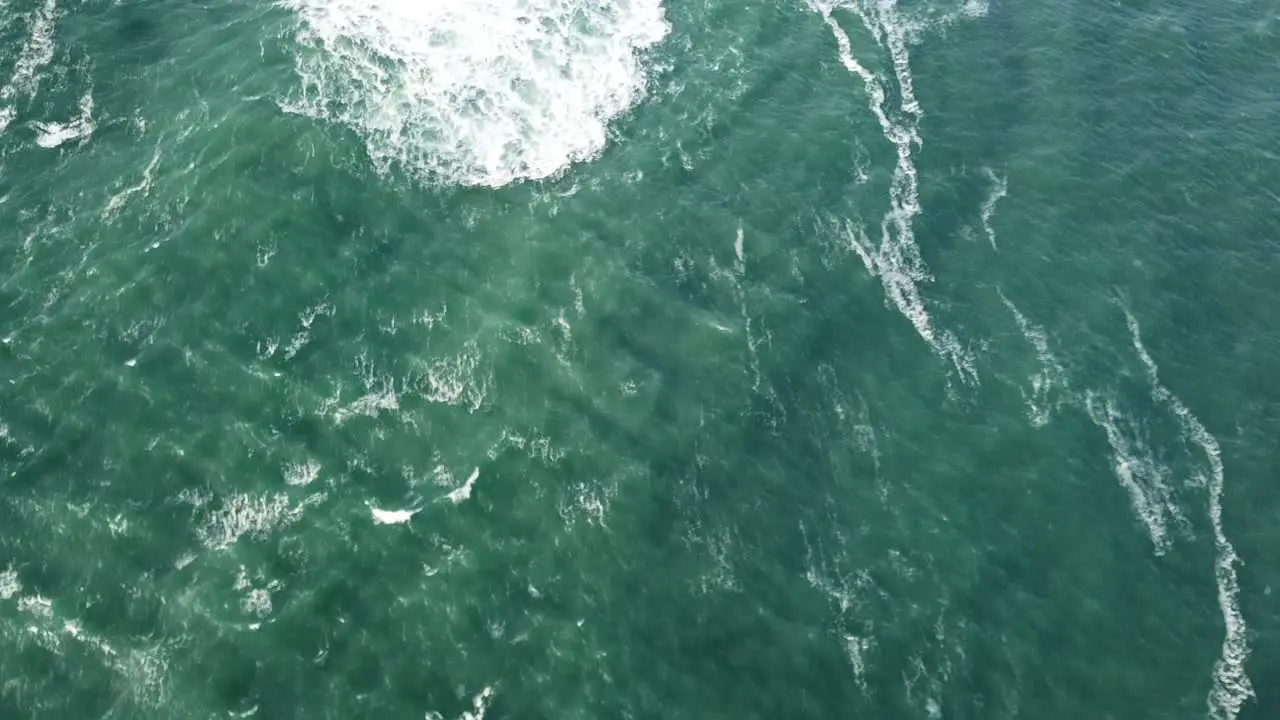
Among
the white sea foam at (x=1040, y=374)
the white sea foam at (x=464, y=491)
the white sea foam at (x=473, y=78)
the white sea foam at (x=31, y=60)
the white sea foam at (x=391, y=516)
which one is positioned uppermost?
the white sea foam at (x=31, y=60)

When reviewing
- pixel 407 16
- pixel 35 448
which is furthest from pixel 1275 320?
pixel 35 448

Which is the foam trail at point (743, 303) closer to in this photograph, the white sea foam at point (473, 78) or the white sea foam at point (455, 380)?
the white sea foam at point (473, 78)

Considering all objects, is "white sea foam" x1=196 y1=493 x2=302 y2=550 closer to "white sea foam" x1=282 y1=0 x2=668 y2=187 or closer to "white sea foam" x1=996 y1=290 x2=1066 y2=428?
"white sea foam" x1=282 y1=0 x2=668 y2=187

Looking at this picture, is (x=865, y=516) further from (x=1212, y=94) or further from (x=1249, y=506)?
(x=1212, y=94)

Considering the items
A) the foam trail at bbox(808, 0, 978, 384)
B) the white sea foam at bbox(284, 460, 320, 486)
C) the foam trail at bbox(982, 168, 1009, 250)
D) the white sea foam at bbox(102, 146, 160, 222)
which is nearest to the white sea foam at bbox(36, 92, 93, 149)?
the white sea foam at bbox(102, 146, 160, 222)

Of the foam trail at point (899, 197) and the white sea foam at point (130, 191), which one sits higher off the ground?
the white sea foam at point (130, 191)

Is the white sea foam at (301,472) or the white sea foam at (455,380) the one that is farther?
the white sea foam at (455,380)

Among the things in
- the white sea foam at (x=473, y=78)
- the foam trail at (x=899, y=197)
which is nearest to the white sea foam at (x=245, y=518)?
the white sea foam at (x=473, y=78)
